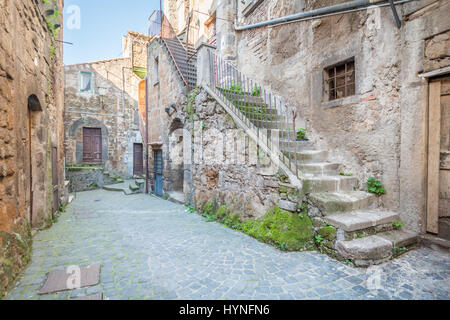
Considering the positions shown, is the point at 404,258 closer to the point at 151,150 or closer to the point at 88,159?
the point at 151,150

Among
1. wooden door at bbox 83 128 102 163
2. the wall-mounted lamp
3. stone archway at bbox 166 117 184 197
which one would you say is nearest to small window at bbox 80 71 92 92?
wooden door at bbox 83 128 102 163

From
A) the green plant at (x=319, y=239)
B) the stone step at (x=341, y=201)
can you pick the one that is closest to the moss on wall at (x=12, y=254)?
the green plant at (x=319, y=239)

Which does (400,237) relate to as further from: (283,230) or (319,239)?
(283,230)

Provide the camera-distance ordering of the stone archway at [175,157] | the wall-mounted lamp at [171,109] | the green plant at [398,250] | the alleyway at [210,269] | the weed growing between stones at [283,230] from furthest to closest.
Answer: the stone archway at [175,157], the wall-mounted lamp at [171,109], the weed growing between stones at [283,230], the green plant at [398,250], the alleyway at [210,269]

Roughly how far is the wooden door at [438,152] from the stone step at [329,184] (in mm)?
990

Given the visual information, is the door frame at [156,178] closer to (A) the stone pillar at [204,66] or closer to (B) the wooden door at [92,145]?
(A) the stone pillar at [204,66]

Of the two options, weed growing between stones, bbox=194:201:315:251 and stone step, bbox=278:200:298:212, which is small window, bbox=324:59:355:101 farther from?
weed growing between stones, bbox=194:201:315:251

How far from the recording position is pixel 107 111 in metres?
14.4

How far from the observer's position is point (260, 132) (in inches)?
168

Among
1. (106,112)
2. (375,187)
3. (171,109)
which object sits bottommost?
(375,187)

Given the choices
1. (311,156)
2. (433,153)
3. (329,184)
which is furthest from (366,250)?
(311,156)

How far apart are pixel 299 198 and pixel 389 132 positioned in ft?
5.40

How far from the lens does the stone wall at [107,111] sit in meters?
13.4

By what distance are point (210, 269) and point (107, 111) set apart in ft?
46.1
